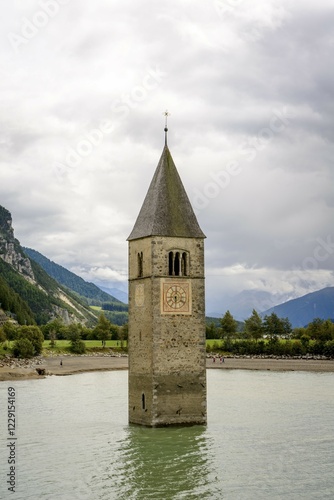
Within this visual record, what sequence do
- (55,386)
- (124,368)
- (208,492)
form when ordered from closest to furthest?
(208,492) → (55,386) → (124,368)

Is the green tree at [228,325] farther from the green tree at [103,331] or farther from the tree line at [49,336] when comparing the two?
the green tree at [103,331]

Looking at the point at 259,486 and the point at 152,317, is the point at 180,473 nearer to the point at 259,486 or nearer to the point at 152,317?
the point at 259,486

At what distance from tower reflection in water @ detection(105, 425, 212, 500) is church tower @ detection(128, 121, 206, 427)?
1.65 m

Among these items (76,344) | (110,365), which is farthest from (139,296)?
(76,344)

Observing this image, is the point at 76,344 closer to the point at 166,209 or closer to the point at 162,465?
the point at 166,209

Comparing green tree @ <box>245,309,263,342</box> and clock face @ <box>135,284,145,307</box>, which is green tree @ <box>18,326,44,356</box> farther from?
clock face @ <box>135,284,145,307</box>

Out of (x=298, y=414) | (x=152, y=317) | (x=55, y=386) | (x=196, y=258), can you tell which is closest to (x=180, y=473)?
(x=152, y=317)

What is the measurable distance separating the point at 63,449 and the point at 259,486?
12.5 m

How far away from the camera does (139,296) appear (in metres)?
46.1

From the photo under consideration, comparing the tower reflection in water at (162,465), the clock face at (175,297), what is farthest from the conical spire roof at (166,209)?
the tower reflection in water at (162,465)

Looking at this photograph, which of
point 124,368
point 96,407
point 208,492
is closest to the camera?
point 208,492

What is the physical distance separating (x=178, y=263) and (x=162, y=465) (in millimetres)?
13844

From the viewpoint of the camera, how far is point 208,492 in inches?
1220

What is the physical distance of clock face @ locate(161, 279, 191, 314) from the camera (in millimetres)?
44594
